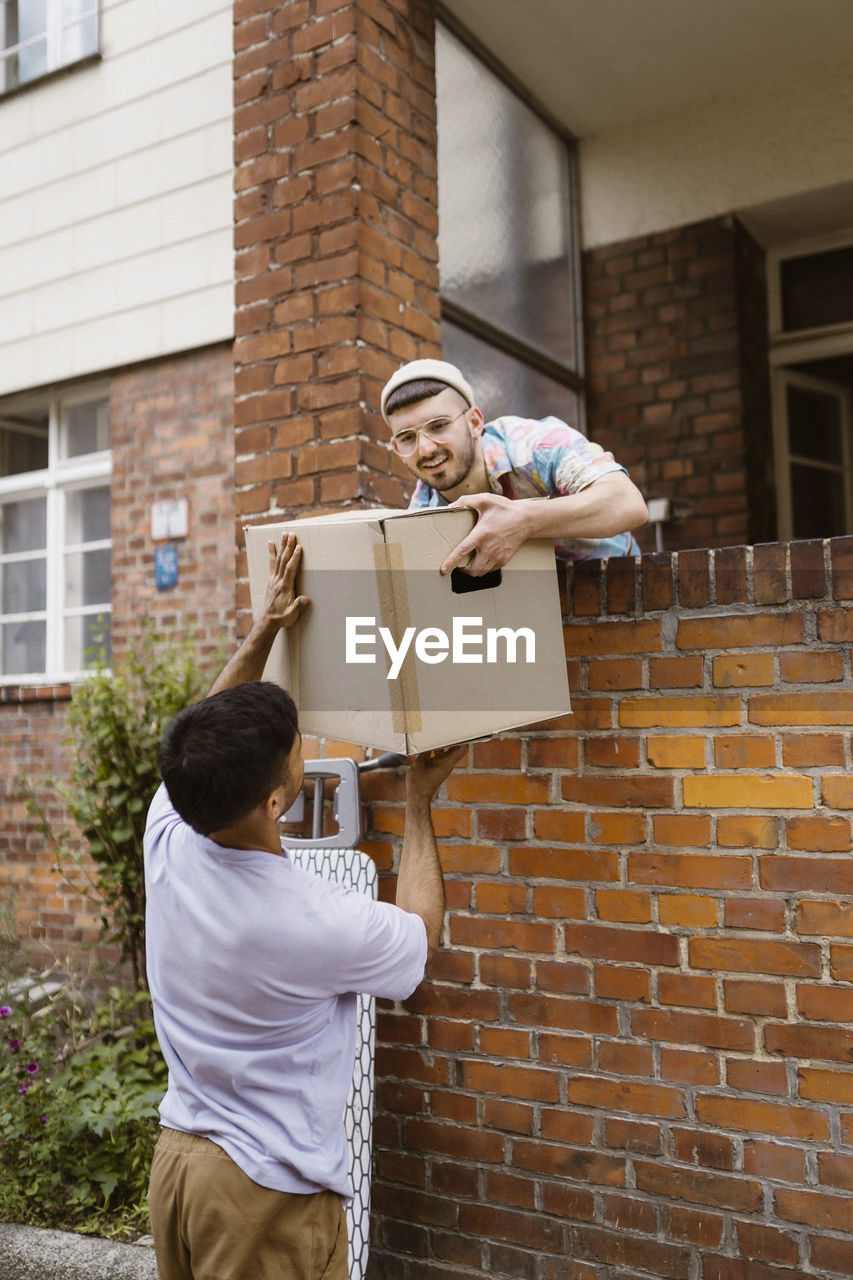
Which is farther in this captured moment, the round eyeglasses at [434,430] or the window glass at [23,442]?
the window glass at [23,442]

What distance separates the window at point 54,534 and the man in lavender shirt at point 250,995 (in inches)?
178

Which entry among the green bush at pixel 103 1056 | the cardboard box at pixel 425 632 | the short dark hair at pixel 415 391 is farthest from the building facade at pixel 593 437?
the green bush at pixel 103 1056

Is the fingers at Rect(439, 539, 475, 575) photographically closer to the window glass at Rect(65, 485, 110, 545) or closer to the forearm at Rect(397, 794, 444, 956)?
the forearm at Rect(397, 794, 444, 956)

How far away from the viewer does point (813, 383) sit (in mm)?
5512

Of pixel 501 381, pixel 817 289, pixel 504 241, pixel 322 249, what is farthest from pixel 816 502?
pixel 322 249

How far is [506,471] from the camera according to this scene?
237 centimetres

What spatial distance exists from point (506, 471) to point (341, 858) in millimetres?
1072

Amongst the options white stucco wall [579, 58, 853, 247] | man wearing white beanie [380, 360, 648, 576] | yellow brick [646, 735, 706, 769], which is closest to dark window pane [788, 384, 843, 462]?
white stucco wall [579, 58, 853, 247]

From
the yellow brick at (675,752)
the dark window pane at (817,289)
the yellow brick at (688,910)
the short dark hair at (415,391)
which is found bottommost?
the yellow brick at (688,910)

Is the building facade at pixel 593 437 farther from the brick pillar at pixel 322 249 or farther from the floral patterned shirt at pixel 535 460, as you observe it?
the floral patterned shirt at pixel 535 460

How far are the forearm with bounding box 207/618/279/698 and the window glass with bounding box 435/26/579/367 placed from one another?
2276mm

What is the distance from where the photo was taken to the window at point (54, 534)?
20.9ft

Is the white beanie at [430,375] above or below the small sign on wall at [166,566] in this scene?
below

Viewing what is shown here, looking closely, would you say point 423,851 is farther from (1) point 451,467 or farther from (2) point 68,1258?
(2) point 68,1258
